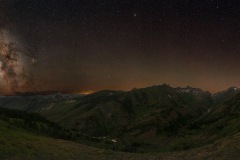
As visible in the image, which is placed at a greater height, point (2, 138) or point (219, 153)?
point (2, 138)

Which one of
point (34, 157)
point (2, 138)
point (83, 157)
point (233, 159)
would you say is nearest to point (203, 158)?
point (233, 159)

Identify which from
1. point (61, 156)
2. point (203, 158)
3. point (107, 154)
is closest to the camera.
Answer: point (203, 158)

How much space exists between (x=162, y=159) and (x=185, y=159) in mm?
13617

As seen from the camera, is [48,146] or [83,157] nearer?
[83,157]

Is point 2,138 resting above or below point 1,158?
above

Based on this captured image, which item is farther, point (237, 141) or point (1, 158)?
point (237, 141)

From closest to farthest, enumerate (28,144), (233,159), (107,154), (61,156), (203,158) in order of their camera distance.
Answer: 1. (233,159)
2. (203,158)
3. (61,156)
4. (28,144)
5. (107,154)

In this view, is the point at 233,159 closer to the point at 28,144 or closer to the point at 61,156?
the point at 61,156

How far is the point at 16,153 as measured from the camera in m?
115

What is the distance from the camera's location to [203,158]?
364ft

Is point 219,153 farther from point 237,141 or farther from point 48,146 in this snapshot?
point 48,146

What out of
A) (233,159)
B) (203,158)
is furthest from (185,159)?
(233,159)

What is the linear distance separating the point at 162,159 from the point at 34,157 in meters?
47.7

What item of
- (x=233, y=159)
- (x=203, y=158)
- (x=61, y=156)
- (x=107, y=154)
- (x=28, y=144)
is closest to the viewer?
(x=233, y=159)
